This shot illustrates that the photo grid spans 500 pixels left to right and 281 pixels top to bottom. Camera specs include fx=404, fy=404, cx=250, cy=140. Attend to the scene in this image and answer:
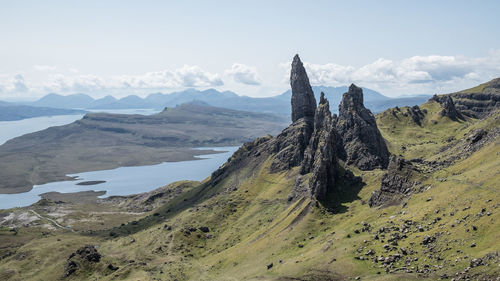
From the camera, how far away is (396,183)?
13300 cm

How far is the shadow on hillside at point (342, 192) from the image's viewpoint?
150562 millimetres

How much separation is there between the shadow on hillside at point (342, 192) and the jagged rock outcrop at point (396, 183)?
15878 millimetres

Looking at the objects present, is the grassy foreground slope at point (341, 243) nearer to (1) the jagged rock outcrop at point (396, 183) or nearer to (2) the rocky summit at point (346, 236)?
(2) the rocky summit at point (346, 236)

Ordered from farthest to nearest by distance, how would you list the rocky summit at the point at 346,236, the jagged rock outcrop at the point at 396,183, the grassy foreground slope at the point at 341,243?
the jagged rock outcrop at the point at 396,183, the rocky summit at the point at 346,236, the grassy foreground slope at the point at 341,243

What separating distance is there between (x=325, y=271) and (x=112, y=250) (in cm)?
12775

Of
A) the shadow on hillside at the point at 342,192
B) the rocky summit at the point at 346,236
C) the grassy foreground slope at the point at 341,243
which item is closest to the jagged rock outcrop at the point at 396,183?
the rocky summit at the point at 346,236

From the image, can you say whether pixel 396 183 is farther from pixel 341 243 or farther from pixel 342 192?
pixel 341 243

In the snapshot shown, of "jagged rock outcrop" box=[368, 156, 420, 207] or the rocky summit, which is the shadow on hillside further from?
"jagged rock outcrop" box=[368, 156, 420, 207]

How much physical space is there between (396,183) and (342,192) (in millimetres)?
30180

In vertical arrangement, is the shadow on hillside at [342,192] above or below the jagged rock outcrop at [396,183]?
below

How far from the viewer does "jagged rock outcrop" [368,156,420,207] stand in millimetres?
130375

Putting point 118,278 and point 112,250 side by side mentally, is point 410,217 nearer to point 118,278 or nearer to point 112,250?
point 118,278

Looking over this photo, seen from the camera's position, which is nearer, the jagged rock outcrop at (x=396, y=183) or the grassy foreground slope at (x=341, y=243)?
the grassy foreground slope at (x=341, y=243)

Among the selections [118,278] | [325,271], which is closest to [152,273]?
[118,278]
